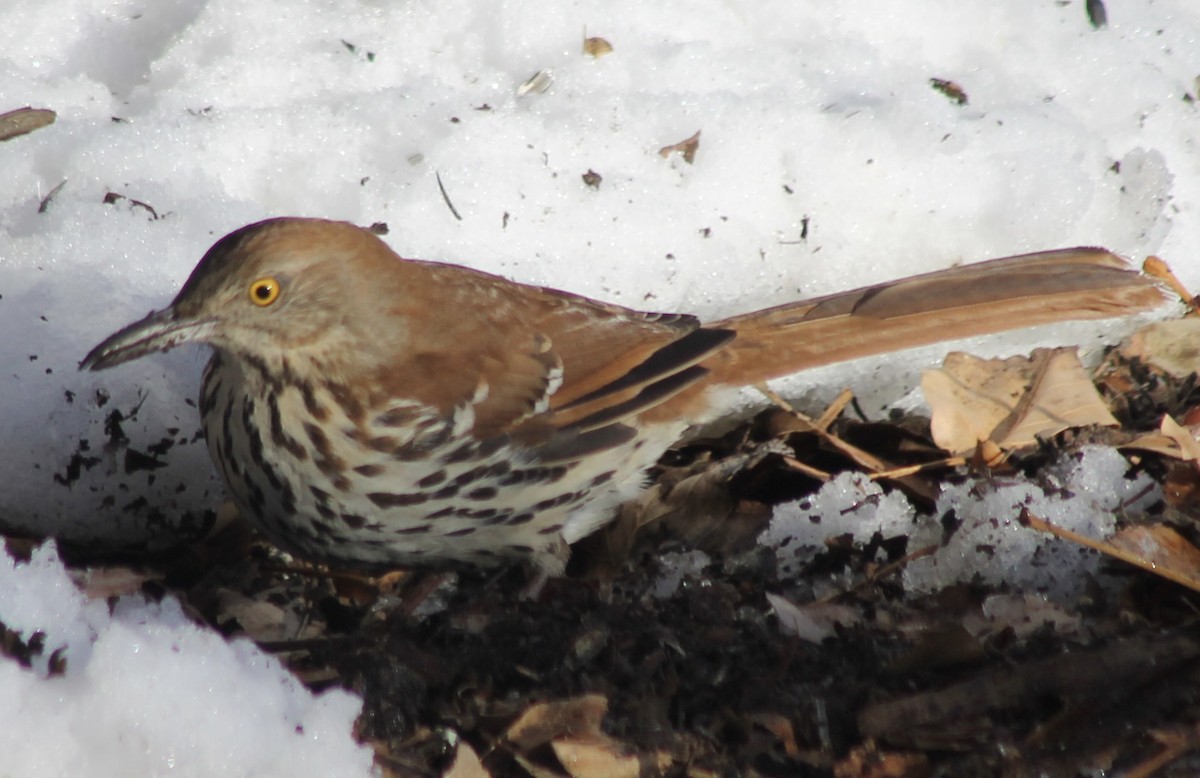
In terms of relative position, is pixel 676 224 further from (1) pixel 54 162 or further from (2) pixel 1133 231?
(1) pixel 54 162

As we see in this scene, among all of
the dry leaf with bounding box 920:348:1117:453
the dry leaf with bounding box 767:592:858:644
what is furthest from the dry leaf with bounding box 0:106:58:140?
the dry leaf with bounding box 920:348:1117:453

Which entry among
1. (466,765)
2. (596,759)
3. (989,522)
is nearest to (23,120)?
(466,765)

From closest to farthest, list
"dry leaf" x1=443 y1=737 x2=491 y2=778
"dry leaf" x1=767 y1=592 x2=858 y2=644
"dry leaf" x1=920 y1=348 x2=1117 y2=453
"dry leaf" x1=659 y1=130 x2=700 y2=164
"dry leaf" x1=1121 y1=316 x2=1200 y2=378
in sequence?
1. "dry leaf" x1=443 y1=737 x2=491 y2=778
2. "dry leaf" x1=767 y1=592 x2=858 y2=644
3. "dry leaf" x1=920 y1=348 x2=1117 y2=453
4. "dry leaf" x1=1121 y1=316 x2=1200 y2=378
5. "dry leaf" x1=659 y1=130 x2=700 y2=164

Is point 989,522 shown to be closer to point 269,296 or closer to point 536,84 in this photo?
point 269,296

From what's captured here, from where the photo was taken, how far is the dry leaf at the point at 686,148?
12.4ft

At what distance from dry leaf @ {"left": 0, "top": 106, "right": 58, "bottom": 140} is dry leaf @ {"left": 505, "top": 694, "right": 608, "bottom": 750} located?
2.07m

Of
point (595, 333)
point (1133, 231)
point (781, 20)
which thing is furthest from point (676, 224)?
point (1133, 231)

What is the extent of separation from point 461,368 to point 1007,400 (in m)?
1.38

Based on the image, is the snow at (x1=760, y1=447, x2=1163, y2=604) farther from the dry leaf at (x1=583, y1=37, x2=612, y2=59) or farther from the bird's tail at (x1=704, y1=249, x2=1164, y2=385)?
the dry leaf at (x1=583, y1=37, x2=612, y2=59)

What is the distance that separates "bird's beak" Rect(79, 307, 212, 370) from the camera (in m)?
2.73

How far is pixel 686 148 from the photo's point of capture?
3.79 metres

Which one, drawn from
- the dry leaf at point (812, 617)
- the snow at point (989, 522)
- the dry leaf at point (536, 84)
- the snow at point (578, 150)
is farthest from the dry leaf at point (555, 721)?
the dry leaf at point (536, 84)

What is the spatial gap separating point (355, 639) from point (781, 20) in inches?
95.6

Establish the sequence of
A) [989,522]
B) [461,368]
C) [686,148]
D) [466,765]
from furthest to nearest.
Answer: [686,148] → [461,368] → [989,522] → [466,765]
